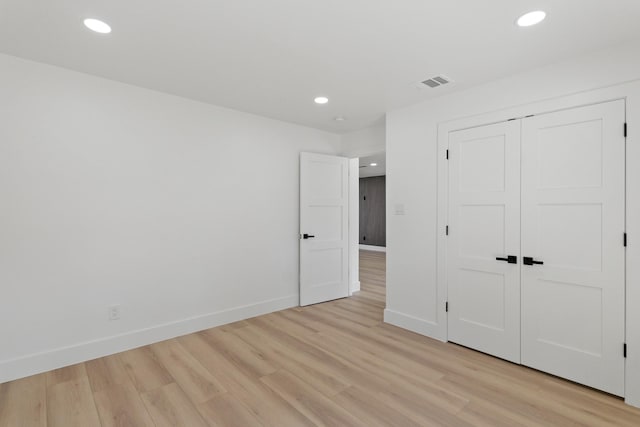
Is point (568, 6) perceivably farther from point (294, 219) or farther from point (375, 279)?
point (375, 279)

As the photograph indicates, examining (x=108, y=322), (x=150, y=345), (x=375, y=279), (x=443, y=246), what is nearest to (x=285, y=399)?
(x=150, y=345)

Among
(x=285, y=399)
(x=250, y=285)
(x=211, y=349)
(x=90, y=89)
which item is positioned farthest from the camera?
(x=250, y=285)

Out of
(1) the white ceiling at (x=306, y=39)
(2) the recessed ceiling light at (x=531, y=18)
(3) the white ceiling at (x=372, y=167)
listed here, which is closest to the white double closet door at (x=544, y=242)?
(1) the white ceiling at (x=306, y=39)

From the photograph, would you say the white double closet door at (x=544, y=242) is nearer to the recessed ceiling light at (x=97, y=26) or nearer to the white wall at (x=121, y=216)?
the white wall at (x=121, y=216)

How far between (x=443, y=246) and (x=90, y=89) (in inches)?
150

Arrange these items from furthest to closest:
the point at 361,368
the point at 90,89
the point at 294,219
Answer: the point at 294,219 → the point at 90,89 → the point at 361,368

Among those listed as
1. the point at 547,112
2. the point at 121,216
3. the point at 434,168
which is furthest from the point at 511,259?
the point at 121,216

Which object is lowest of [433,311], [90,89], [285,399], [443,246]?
[285,399]

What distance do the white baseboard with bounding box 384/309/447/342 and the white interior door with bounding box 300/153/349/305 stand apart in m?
1.17

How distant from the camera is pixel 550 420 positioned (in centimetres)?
204

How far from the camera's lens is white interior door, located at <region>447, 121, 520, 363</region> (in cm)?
286

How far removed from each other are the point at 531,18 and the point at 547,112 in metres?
0.94

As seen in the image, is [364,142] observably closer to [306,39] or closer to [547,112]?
[547,112]

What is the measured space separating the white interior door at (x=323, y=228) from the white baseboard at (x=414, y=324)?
1.17 metres
